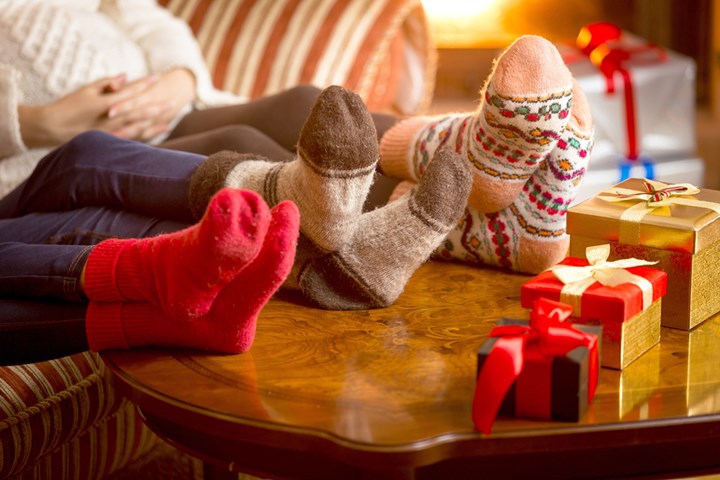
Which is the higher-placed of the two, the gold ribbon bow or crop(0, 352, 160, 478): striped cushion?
the gold ribbon bow

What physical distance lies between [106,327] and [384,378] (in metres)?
0.26

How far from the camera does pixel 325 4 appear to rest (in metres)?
1.92

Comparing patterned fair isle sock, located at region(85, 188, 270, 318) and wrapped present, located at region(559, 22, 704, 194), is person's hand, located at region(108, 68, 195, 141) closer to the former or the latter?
patterned fair isle sock, located at region(85, 188, 270, 318)

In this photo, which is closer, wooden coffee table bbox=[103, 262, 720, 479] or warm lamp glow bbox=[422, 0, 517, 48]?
wooden coffee table bbox=[103, 262, 720, 479]

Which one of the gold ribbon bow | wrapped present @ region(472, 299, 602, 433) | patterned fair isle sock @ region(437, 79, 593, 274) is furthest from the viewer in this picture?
patterned fair isle sock @ region(437, 79, 593, 274)

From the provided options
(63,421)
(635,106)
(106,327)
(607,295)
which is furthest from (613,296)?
(635,106)

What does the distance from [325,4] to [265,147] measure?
2.48 feet

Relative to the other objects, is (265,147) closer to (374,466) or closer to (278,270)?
(278,270)

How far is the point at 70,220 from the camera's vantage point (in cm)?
113

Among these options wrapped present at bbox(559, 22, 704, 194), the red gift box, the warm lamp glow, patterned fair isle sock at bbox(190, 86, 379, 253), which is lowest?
wrapped present at bbox(559, 22, 704, 194)

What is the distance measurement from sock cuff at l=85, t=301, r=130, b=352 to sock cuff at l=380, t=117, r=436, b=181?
41cm

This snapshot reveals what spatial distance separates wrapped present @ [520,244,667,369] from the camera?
0.80 m

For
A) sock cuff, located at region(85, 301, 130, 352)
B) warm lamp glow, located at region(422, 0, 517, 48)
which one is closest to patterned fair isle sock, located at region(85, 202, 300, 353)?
sock cuff, located at region(85, 301, 130, 352)

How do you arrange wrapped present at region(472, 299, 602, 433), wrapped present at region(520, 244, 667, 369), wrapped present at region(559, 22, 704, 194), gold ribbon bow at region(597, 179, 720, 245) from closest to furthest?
wrapped present at region(472, 299, 602, 433) → wrapped present at region(520, 244, 667, 369) → gold ribbon bow at region(597, 179, 720, 245) → wrapped present at region(559, 22, 704, 194)
